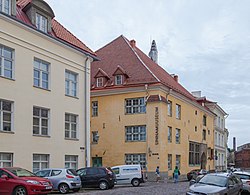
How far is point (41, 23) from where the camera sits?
29.4 meters

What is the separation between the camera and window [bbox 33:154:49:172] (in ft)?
90.1

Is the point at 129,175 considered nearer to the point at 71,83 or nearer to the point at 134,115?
the point at 71,83

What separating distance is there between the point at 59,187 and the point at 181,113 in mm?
26894

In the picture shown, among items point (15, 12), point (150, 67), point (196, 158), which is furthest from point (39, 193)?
point (196, 158)

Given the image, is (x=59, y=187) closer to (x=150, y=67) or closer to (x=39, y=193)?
(x=39, y=193)

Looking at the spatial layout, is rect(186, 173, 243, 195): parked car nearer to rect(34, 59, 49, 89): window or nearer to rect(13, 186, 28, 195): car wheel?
rect(13, 186, 28, 195): car wheel

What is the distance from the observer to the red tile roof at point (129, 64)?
44.7 meters

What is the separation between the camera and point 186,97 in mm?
50469

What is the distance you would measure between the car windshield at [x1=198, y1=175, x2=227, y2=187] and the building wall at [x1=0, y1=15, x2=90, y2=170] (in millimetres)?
11443

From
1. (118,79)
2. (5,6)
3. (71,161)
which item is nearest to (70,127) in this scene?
(71,161)

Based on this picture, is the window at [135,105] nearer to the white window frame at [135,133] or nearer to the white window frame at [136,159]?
the white window frame at [135,133]

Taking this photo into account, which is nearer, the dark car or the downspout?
the dark car

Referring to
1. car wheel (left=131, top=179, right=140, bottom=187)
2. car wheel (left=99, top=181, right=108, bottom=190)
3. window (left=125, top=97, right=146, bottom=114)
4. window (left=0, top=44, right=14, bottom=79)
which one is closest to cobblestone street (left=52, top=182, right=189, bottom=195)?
car wheel (left=99, top=181, right=108, bottom=190)

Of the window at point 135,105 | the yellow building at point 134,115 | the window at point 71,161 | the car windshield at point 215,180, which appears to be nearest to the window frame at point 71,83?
the window at point 71,161
